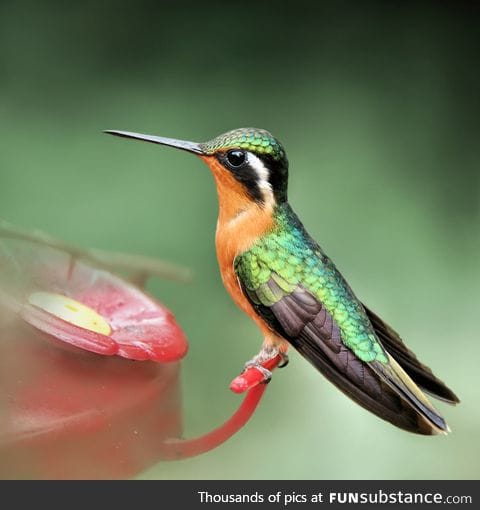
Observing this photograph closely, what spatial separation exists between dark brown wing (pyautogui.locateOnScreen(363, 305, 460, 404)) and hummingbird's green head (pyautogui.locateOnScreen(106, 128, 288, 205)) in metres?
0.38

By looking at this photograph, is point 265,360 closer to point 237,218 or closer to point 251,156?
point 237,218

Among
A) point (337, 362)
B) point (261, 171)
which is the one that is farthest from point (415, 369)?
point (261, 171)

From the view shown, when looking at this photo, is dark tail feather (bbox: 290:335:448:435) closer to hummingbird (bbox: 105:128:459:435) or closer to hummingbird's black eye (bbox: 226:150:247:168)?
hummingbird (bbox: 105:128:459:435)

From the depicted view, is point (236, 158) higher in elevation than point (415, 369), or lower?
higher

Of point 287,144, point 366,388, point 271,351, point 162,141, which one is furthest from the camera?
point 287,144

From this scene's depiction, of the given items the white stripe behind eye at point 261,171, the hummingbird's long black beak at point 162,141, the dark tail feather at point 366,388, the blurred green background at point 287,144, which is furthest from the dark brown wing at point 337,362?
the blurred green background at point 287,144

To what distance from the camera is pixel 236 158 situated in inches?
50.8

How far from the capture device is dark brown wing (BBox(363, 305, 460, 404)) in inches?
56.3

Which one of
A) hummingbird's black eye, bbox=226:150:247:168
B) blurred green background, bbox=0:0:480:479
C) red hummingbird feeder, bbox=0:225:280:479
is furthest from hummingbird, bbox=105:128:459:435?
blurred green background, bbox=0:0:480:479

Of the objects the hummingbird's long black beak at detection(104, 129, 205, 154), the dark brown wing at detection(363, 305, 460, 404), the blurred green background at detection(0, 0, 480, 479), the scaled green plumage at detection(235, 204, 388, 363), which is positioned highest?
the hummingbird's long black beak at detection(104, 129, 205, 154)

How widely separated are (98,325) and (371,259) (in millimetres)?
1603

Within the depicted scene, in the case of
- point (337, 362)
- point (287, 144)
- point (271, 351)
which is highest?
point (337, 362)

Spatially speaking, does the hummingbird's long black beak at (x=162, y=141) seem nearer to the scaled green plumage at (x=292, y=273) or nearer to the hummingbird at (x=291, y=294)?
the hummingbird at (x=291, y=294)

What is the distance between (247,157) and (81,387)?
406 mm
